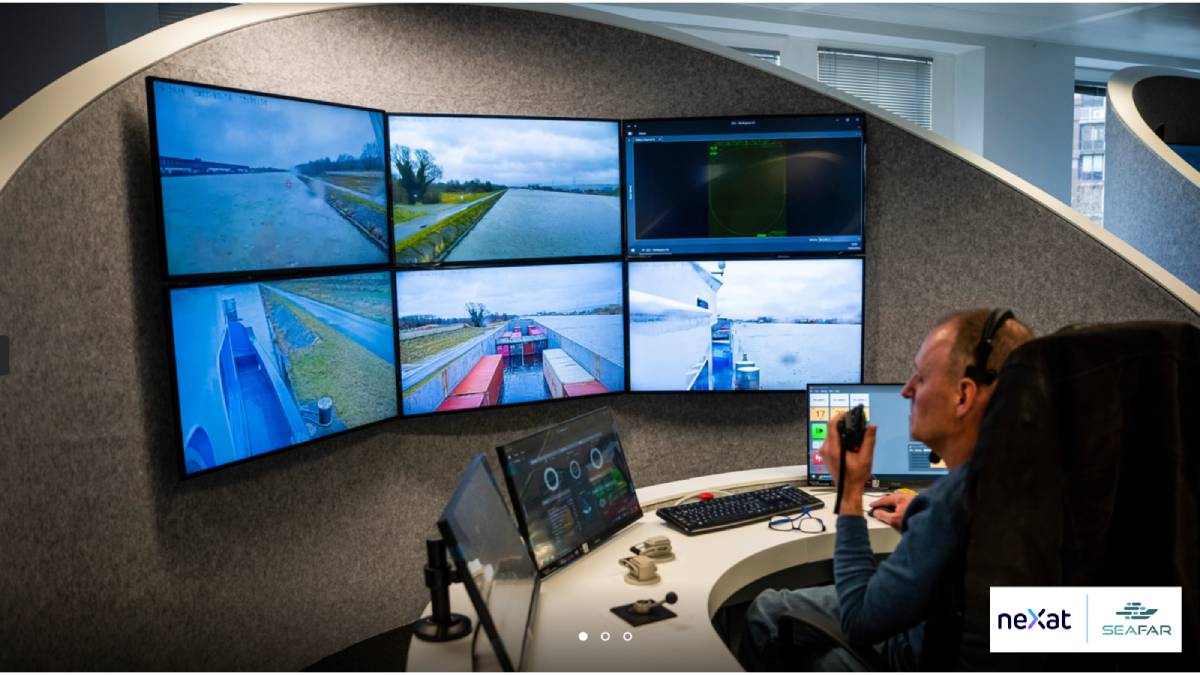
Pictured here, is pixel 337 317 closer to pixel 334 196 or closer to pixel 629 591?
pixel 334 196

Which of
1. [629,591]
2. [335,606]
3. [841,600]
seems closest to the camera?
[841,600]

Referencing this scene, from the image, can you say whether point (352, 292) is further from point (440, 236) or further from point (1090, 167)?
point (1090, 167)

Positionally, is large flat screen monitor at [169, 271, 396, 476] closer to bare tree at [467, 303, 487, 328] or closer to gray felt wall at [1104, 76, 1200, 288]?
bare tree at [467, 303, 487, 328]

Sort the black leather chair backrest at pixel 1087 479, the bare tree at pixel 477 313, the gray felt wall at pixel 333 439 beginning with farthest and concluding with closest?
the bare tree at pixel 477 313, the gray felt wall at pixel 333 439, the black leather chair backrest at pixel 1087 479

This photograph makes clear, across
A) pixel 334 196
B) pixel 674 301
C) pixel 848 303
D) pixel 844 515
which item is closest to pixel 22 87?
pixel 334 196

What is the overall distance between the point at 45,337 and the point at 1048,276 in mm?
2721

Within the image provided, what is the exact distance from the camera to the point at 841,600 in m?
1.56

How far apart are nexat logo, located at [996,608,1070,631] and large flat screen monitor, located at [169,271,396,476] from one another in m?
1.63

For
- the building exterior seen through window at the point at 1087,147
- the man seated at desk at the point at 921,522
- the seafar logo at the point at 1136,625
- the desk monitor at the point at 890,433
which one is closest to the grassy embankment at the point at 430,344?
the desk monitor at the point at 890,433

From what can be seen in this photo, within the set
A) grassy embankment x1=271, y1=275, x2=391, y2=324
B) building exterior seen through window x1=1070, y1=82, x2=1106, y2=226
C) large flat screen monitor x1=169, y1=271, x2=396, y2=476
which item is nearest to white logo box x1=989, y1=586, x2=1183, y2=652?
large flat screen monitor x1=169, y1=271, x2=396, y2=476

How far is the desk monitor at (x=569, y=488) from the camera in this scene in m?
1.71

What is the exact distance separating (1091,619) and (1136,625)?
58mm

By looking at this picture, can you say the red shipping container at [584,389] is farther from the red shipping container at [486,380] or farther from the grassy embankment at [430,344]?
the grassy embankment at [430,344]

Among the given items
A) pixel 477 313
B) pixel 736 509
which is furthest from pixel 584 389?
pixel 736 509
